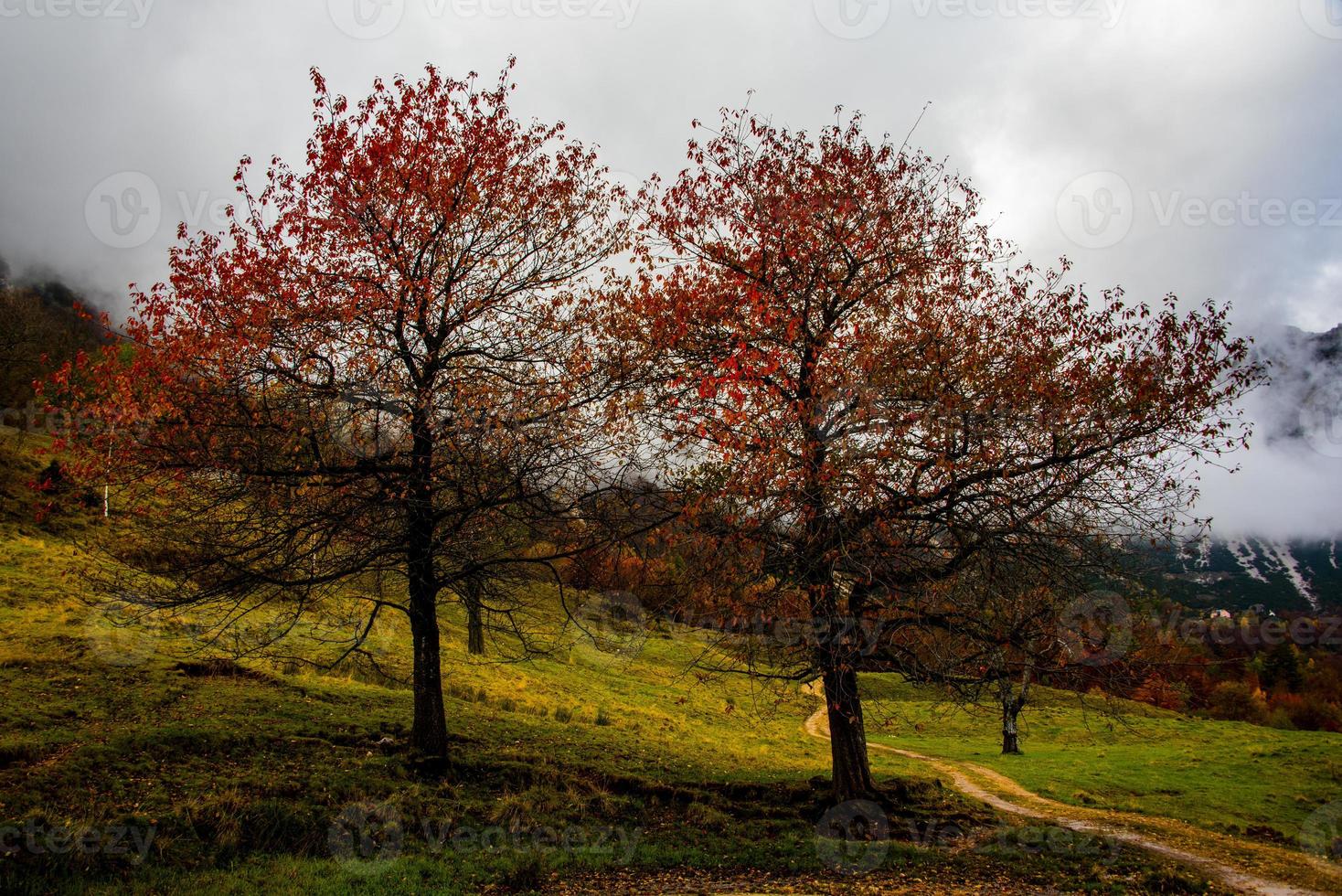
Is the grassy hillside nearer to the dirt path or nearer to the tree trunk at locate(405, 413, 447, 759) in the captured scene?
the tree trunk at locate(405, 413, 447, 759)

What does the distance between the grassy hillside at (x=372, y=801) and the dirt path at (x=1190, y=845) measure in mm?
1330

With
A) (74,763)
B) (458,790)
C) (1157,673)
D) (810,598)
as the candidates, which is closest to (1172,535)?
(1157,673)

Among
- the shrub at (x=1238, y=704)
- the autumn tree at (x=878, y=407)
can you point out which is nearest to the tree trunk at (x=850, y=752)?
the autumn tree at (x=878, y=407)

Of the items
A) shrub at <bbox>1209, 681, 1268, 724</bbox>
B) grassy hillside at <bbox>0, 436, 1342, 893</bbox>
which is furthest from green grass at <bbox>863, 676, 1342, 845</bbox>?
shrub at <bbox>1209, 681, 1268, 724</bbox>

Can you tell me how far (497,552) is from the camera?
1368 centimetres

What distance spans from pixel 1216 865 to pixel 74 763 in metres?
19.4

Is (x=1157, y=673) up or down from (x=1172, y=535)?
down

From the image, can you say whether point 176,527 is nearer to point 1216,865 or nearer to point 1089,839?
point 1089,839

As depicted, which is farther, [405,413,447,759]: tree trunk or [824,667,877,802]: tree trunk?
[824,667,877,802]: tree trunk

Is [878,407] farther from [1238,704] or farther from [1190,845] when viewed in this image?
[1238,704]

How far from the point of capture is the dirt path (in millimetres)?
12242

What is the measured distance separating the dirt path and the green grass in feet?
6.61

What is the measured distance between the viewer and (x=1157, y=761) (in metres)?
31.9

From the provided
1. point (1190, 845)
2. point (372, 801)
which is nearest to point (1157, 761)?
point (1190, 845)
